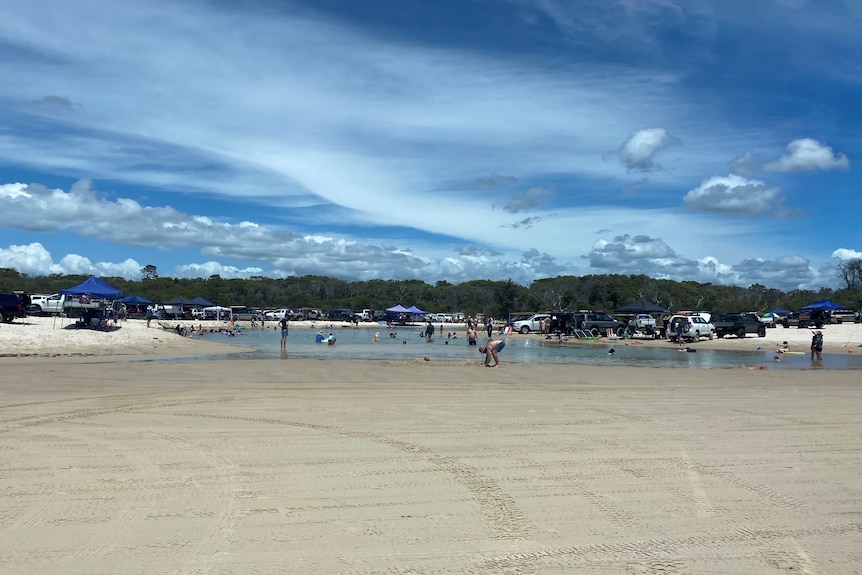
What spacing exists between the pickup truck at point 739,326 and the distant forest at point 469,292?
1770 inches

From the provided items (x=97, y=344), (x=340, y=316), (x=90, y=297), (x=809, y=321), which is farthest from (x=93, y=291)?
(x=809, y=321)

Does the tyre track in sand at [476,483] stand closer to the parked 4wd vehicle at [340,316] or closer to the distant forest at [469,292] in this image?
the parked 4wd vehicle at [340,316]

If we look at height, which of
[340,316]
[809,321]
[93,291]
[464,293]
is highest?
[464,293]

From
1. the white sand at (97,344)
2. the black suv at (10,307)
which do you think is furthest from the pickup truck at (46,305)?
the white sand at (97,344)

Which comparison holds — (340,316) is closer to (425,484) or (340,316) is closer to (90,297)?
(90,297)

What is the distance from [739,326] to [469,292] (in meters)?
87.3

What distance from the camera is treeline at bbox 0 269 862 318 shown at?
94375 mm

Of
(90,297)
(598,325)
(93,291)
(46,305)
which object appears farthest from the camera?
(598,325)

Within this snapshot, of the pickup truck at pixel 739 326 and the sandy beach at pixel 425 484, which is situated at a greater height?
the pickup truck at pixel 739 326

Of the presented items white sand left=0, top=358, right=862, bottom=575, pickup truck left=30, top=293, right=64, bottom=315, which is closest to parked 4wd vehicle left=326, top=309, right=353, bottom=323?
pickup truck left=30, top=293, right=64, bottom=315

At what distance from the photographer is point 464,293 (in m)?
129

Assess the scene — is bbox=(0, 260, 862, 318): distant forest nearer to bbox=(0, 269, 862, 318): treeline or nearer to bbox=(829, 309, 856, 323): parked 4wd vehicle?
bbox=(0, 269, 862, 318): treeline

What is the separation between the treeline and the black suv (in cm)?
6232

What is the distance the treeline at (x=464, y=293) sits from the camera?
310 feet
